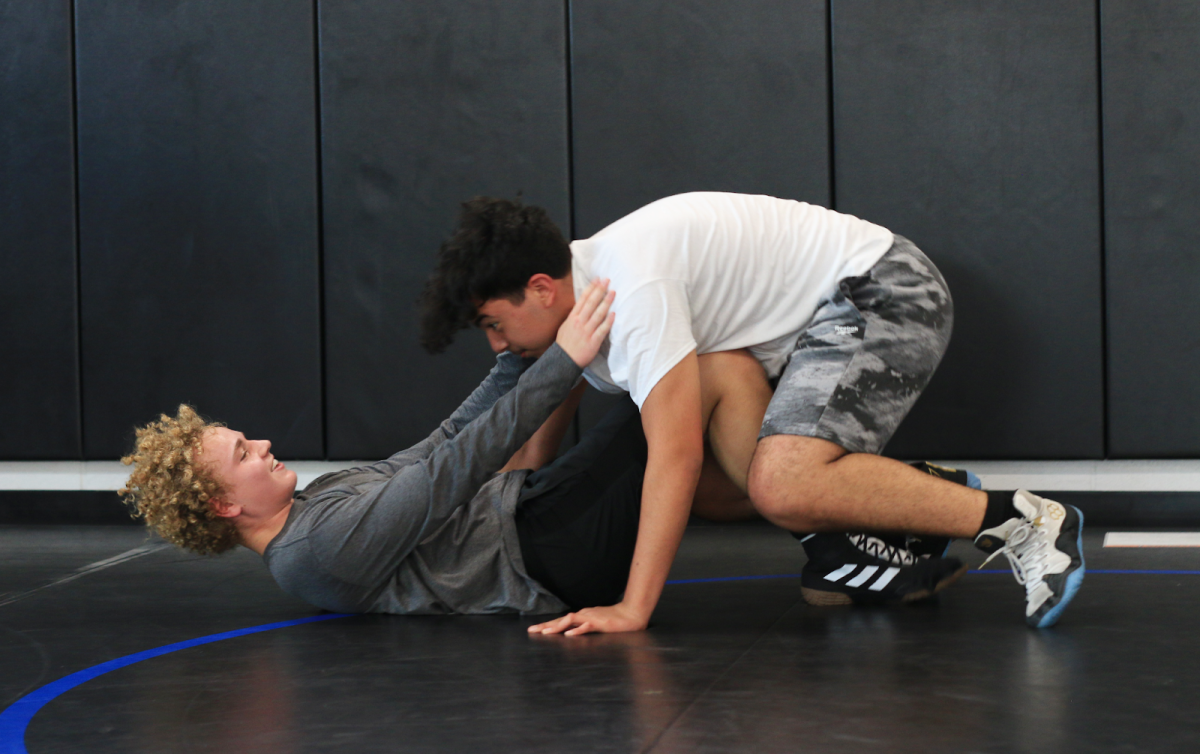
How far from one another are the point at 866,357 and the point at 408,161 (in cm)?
203

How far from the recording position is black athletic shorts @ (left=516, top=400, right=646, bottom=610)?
2.03 meters

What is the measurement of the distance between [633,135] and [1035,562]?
2.02 meters

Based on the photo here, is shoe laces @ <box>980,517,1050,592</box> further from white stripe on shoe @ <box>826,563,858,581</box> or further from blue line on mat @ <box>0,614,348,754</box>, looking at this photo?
blue line on mat @ <box>0,614,348,754</box>

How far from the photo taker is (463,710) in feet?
4.76

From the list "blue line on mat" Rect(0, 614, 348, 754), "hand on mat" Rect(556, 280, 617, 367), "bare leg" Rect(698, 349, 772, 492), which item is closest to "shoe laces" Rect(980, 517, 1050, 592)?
"bare leg" Rect(698, 349, 772, 492)

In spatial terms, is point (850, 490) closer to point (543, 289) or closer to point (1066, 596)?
point (1066, 596)

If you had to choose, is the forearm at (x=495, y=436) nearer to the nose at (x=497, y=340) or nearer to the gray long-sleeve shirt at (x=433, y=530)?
the gray long-sleeve shirt at (x=433, y=530)

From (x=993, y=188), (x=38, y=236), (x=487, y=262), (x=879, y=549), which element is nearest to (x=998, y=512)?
(x=879, y=549)

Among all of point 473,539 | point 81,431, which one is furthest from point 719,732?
point 81,431

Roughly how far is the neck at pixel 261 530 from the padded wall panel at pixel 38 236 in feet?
6.86

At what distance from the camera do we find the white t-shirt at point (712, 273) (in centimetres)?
186

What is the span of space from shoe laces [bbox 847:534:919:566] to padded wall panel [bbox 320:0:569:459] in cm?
168

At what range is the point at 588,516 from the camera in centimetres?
204

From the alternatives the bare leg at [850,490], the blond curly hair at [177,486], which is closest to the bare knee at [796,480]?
the bare leg at [850,490]
